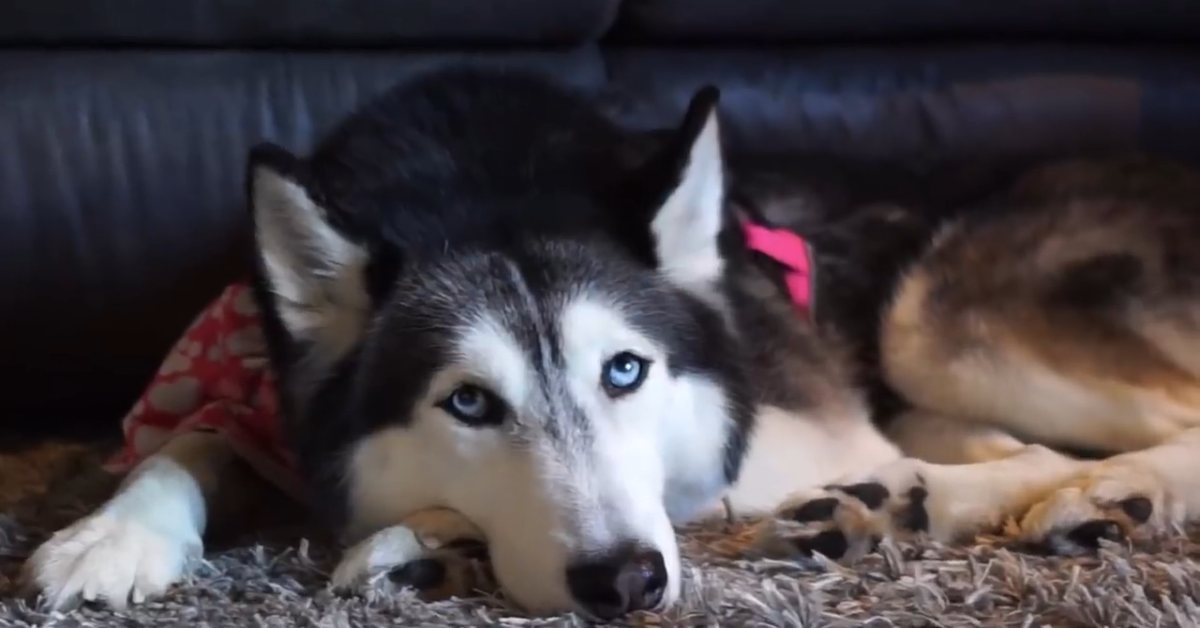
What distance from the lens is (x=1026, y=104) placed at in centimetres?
239

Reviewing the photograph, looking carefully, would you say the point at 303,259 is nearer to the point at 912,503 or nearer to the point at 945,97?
the point at 912,503

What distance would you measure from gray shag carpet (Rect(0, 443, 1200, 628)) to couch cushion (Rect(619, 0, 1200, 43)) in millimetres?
1117

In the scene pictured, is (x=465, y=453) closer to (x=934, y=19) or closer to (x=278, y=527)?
(x=278, y=527)

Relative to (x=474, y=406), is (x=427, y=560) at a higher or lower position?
lower

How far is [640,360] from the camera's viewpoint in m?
1.42

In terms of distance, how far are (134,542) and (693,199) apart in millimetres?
731

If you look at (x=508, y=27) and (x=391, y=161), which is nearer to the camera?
(x=391, y=161)

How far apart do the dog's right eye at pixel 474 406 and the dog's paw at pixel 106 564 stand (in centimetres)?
35

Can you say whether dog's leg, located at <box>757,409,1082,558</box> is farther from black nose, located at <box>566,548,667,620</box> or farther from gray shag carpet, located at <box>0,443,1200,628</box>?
black nose, located at <box>566,548,667,620</box>

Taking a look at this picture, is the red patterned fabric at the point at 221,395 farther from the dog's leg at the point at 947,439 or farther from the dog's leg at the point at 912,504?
the dog's leg at the point at 947,439

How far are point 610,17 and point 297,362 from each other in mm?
1039

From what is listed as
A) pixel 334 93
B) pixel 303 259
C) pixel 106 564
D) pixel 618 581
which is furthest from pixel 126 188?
pixel 618 581

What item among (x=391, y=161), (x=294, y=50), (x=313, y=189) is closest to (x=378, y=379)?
(x=313, y=189)

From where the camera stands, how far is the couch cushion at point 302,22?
2037mm
